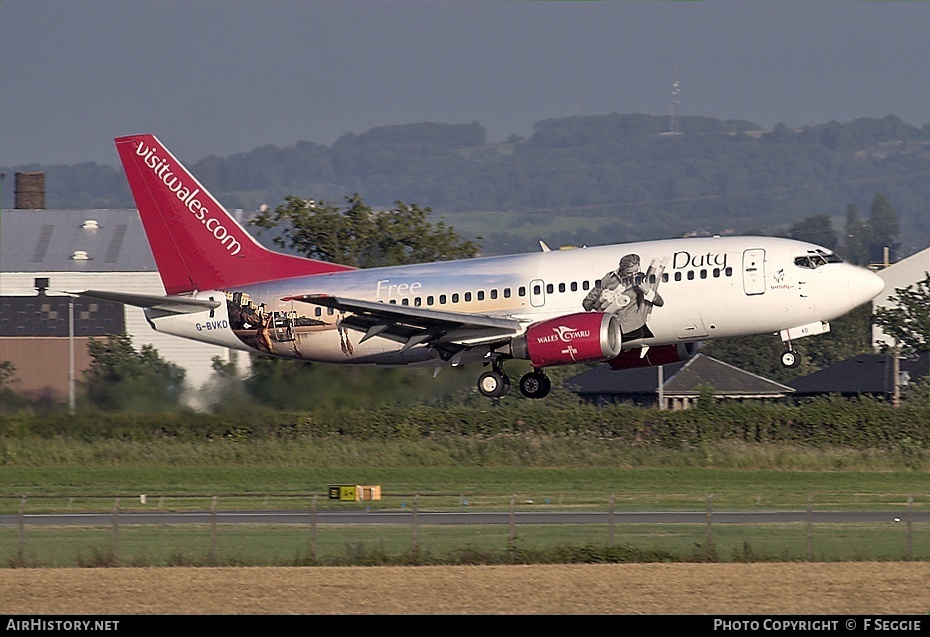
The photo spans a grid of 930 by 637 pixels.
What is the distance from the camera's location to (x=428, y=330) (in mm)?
42125

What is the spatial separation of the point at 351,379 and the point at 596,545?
17.3 m

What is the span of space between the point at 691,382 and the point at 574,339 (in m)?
65.4

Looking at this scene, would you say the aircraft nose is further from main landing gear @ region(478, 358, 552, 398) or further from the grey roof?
the grey roof

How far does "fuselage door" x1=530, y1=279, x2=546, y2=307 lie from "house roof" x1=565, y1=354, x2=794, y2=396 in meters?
61.0

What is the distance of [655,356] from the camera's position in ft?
139

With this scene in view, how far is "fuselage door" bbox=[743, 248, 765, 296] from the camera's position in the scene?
129 ft

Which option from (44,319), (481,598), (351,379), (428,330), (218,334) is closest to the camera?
(481,598)

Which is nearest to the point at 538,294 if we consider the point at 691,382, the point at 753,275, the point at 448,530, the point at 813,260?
the point at 753,275

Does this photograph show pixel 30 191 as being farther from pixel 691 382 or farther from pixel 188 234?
pixel 188 234

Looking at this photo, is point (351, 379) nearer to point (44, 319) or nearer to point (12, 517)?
point (12, 517)

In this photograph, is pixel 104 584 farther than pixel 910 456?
No

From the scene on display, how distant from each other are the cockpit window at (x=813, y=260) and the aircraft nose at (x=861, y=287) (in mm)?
756
